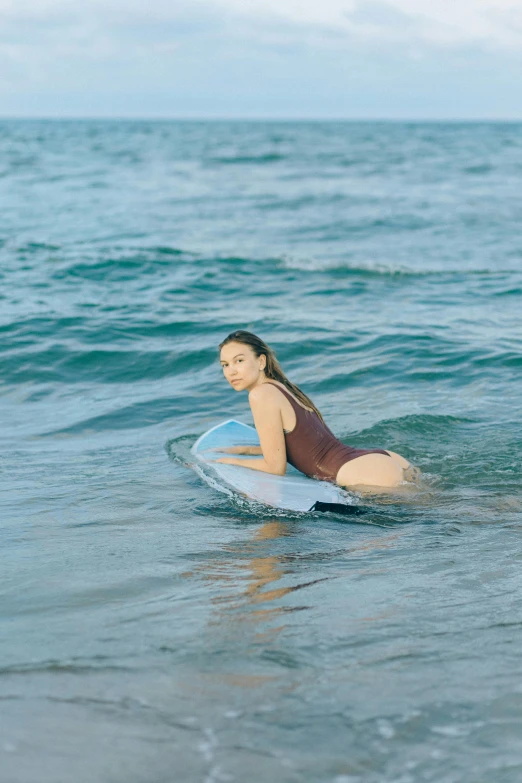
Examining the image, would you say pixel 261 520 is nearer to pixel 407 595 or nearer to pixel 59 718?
pixel 407 595

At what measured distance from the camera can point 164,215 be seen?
20547 millimetres

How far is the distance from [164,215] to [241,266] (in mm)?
6615

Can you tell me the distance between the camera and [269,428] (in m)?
5.47

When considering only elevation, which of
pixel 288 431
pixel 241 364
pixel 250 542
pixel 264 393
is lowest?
pixel 250 542

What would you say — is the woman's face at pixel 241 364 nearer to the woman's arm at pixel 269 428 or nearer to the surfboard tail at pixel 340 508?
the woman's arm at pixel 269 428

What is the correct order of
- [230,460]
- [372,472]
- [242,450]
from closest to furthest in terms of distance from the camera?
[372,472]
[230,460]
[242,450]

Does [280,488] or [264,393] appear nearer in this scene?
[280,488]

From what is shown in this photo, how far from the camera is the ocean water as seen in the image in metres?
2.80

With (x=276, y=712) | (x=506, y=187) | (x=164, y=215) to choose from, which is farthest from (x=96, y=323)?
(x=506, y=187)

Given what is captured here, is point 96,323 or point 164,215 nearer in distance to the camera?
point 96,323

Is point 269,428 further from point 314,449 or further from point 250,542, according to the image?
point 250,542

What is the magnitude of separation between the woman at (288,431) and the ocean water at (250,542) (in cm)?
25

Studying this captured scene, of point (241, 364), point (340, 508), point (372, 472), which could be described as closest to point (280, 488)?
point (340, 508)

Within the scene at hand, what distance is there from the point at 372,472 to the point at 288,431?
60cm
